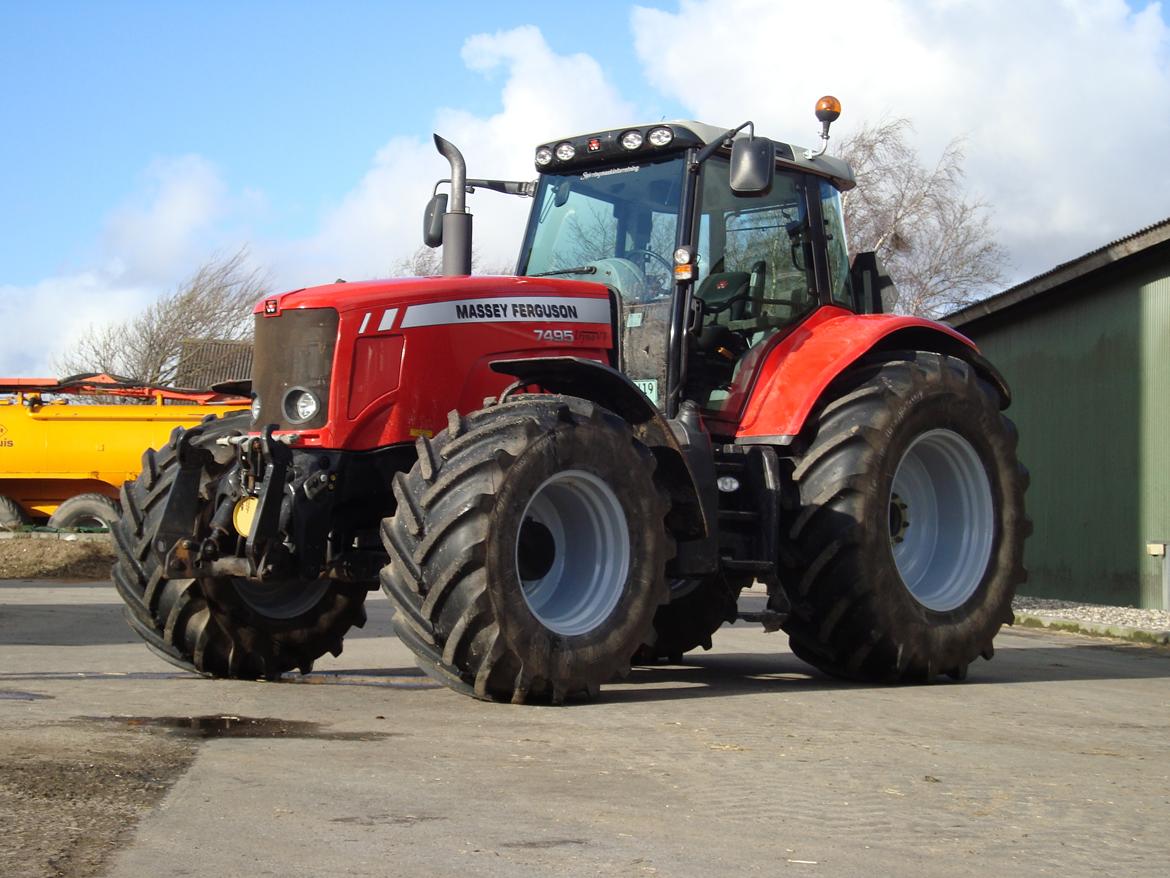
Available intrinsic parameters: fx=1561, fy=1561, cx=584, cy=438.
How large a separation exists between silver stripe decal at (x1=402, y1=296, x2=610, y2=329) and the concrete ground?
6.06 feet

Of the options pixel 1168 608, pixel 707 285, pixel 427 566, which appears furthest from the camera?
pixel 1168 608

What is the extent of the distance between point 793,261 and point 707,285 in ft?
2.45

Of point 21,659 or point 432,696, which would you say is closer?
point 432,696

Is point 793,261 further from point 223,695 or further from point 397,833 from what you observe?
point 397,833

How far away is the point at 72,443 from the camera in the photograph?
24.9 m

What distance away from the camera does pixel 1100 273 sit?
17.4 meters

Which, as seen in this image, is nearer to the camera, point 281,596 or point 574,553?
point 574,553

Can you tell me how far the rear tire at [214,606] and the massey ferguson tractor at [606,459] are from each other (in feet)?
0.06

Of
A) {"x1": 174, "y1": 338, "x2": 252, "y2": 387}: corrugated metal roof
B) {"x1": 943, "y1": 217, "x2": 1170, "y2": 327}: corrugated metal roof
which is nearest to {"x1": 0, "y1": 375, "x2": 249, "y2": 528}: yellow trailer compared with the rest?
{"x1": 943, "y1": 217, "x2": 1170, "y2": 327}: corrugated metal roof

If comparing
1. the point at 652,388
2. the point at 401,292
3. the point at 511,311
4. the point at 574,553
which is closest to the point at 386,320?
the point at 401,292

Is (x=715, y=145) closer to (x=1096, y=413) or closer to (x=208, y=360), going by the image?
(x=1096, y=413)

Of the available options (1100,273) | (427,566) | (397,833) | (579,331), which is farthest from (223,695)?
(1100,273)

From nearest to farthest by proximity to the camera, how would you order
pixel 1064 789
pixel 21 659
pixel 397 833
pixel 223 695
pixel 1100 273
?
pixel 397 833, pixel 1064 789, pixel 223 695, pixel 21 659, pixel 1100 273

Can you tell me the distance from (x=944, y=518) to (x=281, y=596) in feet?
13.0
